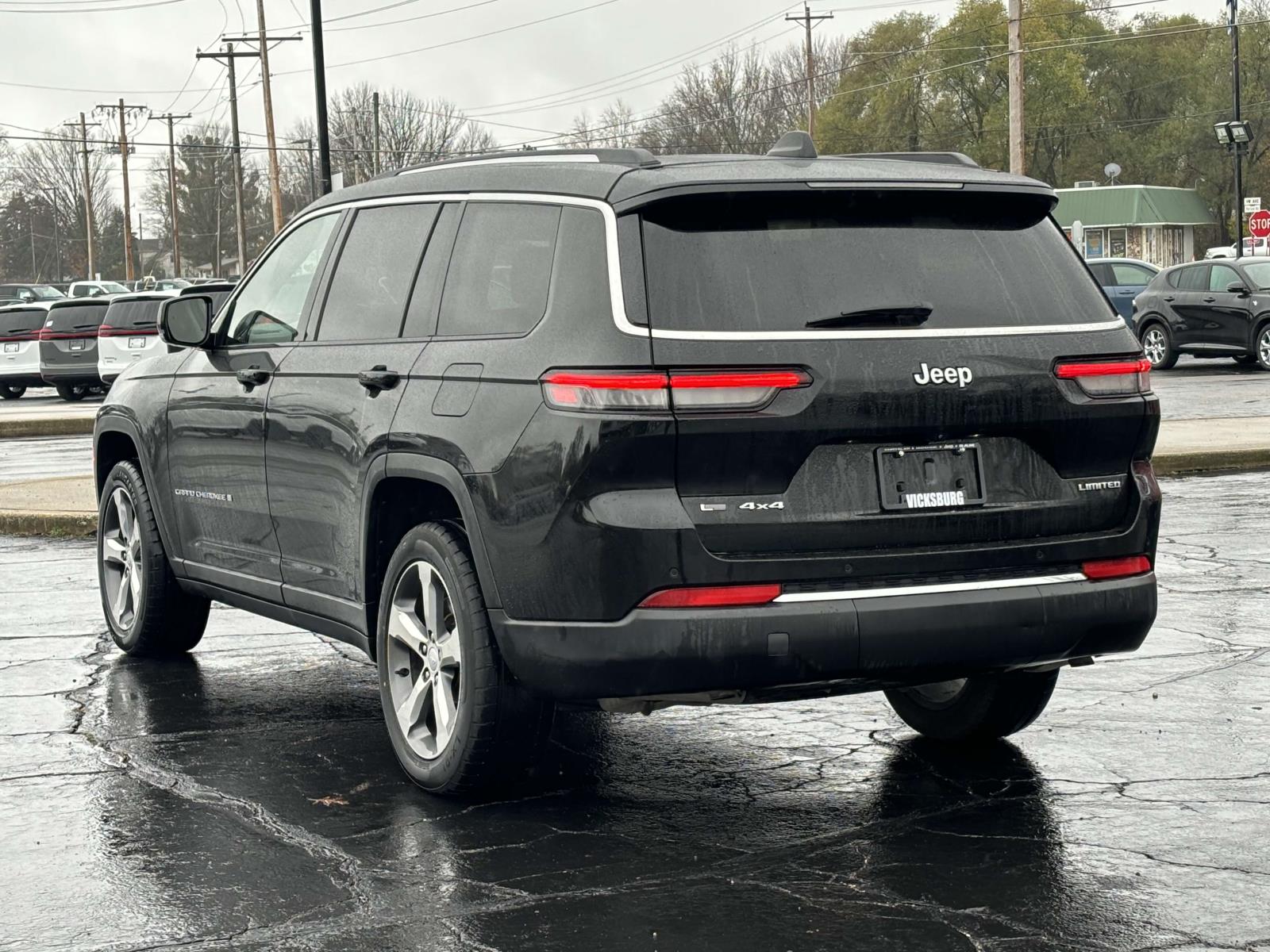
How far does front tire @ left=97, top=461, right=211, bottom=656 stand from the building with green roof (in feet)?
250

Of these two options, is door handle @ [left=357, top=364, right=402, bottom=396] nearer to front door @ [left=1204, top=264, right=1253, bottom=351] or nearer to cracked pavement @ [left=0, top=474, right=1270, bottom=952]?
cracked pavement @ [left=0, top=474, right=1270, bottom=952]

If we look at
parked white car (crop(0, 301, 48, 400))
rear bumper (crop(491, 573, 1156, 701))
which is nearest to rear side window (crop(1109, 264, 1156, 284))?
parked white car (crop(0, 301, 48, 400))

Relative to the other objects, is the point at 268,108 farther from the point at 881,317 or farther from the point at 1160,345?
the point at 881,317

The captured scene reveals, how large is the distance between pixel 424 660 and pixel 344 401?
3.04 feet

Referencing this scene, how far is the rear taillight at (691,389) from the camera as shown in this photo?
4672 mm

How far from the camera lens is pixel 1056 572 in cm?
506

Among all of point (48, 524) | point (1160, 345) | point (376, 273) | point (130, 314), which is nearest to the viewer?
point (376, 273)

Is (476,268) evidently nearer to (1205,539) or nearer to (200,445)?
(200,445)

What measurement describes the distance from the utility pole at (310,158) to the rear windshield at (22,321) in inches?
2093

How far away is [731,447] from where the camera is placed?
4.66 m

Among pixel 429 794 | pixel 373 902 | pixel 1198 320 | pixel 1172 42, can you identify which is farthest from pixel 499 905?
pixel 1172 42

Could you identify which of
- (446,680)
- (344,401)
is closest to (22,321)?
(344,401)

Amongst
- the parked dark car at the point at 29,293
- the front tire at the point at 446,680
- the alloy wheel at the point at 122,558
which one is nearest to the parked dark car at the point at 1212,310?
the alloy wheel at the point at 122,558

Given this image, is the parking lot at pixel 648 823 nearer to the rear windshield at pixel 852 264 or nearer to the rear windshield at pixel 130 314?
the rear windshield at pixel 852 264
